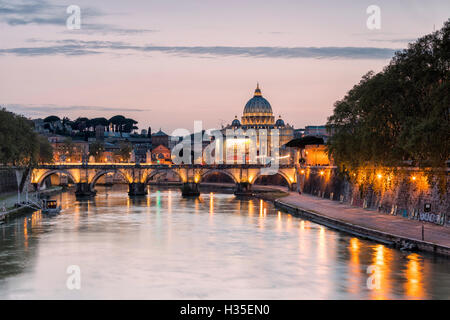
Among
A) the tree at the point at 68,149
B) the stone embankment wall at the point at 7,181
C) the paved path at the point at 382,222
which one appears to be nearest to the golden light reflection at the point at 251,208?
the paved path at the point at 382,222

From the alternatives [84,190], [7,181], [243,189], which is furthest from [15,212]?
[243,189]

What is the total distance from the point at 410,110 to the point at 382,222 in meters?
8.56

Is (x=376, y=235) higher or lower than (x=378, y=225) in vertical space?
lower

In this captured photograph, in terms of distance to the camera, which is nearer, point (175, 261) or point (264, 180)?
point (175, 261)

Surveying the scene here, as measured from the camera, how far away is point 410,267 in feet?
120

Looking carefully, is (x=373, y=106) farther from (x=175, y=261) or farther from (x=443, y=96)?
(x=175, y=261)

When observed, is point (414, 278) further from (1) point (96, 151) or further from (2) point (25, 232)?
(1) point (96, 151)

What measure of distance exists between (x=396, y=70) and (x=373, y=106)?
12.0 feet

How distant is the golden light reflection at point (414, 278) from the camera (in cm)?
3182

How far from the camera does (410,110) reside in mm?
50000

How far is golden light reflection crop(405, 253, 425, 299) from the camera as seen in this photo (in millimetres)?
31819

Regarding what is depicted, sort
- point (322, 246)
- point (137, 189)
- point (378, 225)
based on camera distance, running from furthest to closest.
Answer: point (137, 189)
point (378, 225)
point (322, 246)

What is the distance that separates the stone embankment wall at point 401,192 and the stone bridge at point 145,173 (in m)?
30.8
